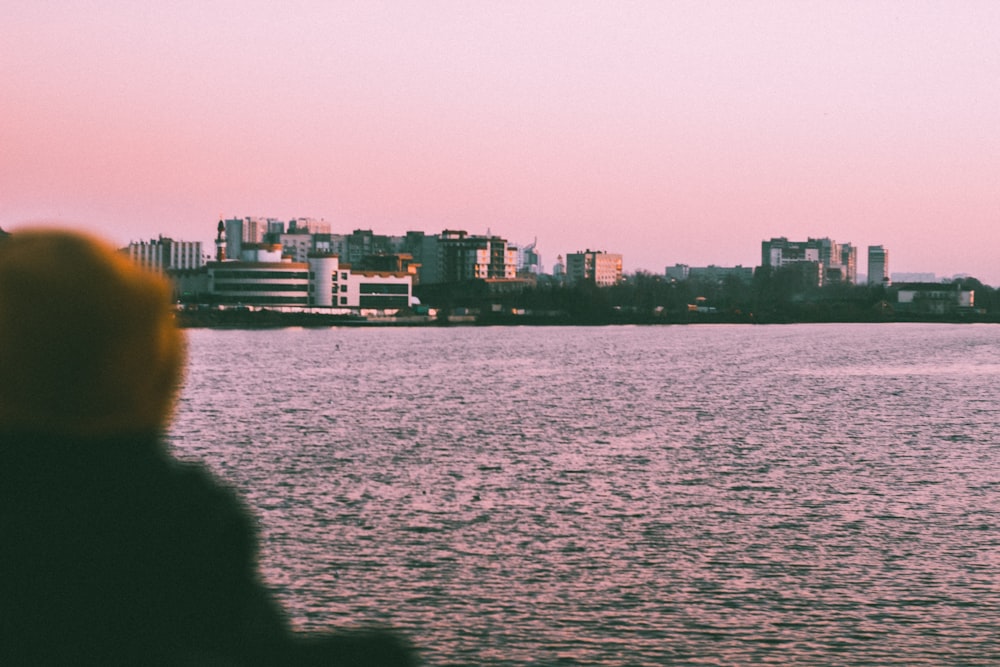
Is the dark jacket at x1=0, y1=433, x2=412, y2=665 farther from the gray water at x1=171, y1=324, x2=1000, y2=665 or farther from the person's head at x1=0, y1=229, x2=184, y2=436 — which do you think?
the gray water at x1=171, y1=324, x2=1000, y2=665

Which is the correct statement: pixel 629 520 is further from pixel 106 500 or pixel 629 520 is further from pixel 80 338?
pixel 80 338

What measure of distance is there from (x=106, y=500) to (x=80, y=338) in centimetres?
26

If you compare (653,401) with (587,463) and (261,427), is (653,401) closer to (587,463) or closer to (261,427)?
Result: (261,427)

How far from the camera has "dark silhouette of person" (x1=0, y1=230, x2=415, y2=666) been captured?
1.74 meters

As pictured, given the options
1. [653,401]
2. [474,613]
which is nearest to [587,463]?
[474,613]

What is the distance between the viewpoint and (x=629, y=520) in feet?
92.1

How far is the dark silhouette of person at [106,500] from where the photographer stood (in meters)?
1.74

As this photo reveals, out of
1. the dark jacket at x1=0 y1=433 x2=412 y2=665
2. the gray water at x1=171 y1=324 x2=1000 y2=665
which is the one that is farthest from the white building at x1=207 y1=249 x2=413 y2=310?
the dark jacket at x1=0 y1=433 x2=412 y2=665

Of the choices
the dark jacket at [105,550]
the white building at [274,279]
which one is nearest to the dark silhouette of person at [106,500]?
the dark jacket at [105,550]

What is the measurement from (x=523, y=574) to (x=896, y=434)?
33162 millimetres

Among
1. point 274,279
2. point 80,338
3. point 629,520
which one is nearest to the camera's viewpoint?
point 80,338

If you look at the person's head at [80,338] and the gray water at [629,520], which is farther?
the gray water at [629,520]

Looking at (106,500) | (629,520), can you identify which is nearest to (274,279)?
(629,520)

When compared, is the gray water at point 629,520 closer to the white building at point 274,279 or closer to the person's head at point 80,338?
the person's head at point 80,338
